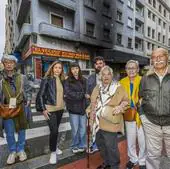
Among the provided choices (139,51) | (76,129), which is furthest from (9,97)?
(139,51)

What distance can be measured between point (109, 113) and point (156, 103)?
804 mm

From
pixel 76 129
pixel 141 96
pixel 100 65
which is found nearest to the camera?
pixel 141 96

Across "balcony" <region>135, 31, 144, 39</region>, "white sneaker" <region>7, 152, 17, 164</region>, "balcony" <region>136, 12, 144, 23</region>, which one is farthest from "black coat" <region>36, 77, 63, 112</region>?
"balcony" <region>136, 12, 144, 23</region>

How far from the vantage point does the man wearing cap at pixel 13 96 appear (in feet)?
16.2

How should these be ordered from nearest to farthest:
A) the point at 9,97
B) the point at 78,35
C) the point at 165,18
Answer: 1. the point at 9,97
2. the point at 78,35
3. the point at 165,18

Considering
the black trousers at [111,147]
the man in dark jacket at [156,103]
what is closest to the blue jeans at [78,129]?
the black trousers at [111,147]

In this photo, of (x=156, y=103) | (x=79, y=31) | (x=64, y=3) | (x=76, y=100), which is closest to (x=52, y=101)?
(x=76, y=100)

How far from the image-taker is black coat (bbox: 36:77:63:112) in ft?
16.7

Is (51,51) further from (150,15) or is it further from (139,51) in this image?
(150,15)

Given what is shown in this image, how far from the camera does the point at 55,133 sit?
16.8ft

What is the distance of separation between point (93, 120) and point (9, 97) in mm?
1636

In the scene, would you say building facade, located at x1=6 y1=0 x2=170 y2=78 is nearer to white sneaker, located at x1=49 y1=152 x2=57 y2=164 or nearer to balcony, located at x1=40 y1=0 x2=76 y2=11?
balcony, located at x1=40 y1=0 x2=76 y2=11

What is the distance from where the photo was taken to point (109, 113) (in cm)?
405

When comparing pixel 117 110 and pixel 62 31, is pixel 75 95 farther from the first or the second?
pixel 62 31
